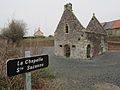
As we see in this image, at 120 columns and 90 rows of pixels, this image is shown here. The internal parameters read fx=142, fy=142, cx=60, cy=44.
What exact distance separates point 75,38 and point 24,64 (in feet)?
60.4

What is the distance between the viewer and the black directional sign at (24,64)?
2.35 m

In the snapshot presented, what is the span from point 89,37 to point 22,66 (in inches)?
755

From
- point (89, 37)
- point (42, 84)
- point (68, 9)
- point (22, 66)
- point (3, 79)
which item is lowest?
point (42, 84)

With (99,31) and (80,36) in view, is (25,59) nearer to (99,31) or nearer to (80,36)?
(80,36)

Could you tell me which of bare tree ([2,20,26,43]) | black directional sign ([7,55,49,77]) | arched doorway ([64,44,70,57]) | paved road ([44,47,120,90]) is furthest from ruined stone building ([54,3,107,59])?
black directional sign ([7,55,49,77])

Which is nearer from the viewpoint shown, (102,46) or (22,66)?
(22,66)

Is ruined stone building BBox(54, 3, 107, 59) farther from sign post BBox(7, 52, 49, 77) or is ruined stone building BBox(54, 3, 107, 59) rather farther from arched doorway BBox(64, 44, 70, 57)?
sign post BBox(7, 52, 49, 77)

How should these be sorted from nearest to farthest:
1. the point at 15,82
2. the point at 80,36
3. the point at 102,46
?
the point at 15,82, the point at 80,36, the point at 102,46

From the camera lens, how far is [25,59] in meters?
2.58

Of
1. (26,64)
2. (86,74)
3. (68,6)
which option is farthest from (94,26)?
(26,64)

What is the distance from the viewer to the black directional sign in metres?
2.35

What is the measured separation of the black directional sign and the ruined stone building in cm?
1751

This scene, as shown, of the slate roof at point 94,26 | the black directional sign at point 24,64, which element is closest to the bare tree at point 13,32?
the slate roof at point 94,26

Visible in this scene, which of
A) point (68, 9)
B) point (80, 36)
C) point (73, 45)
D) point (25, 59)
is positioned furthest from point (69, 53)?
point (25, 59)
